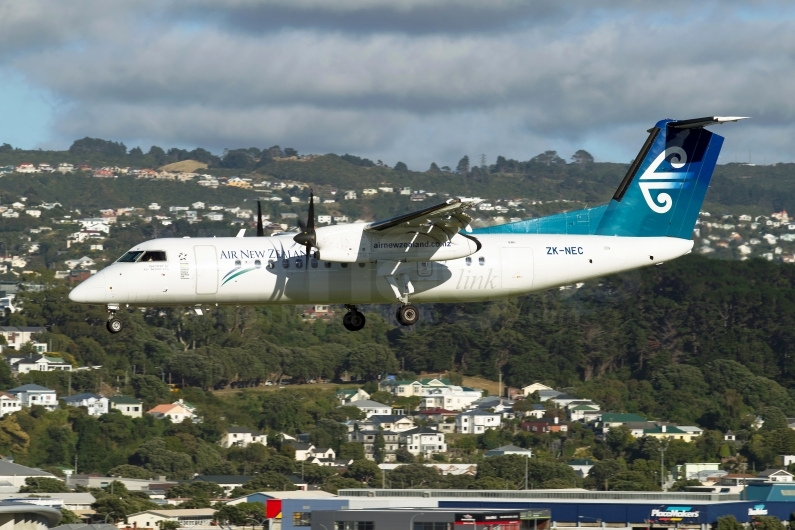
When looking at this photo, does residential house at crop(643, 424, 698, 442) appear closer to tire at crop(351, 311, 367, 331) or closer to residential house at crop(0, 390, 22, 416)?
residential house at crop(0, 390, 22, 416)

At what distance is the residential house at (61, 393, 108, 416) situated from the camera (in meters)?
81.1

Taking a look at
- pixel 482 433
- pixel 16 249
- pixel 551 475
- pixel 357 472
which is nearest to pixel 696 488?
pixel 551 475

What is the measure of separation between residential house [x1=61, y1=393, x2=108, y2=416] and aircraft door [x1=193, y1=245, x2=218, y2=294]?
5705cm

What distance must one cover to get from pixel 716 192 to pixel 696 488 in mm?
96582

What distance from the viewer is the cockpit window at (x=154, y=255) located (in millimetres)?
25016

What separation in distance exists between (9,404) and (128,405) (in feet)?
23.7

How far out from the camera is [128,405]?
81812 millimetres

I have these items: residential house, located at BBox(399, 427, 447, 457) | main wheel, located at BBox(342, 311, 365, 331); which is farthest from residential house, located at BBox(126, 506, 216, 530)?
residential house, located at BBox(399, 427, 447, 457)

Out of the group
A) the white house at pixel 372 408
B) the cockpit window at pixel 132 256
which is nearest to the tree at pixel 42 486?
the white house at pixel 372 408

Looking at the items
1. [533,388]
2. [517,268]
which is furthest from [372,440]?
[517,268]

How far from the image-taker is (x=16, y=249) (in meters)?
169

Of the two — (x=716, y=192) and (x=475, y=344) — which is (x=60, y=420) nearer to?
(x=475, y=344)

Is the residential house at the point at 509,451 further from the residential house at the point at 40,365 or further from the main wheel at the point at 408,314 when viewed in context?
the main wheel at the point at 408,314

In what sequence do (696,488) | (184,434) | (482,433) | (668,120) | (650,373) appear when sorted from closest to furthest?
(668,120) → (696,488) → (184,434) → (482,433) → (650,373)
